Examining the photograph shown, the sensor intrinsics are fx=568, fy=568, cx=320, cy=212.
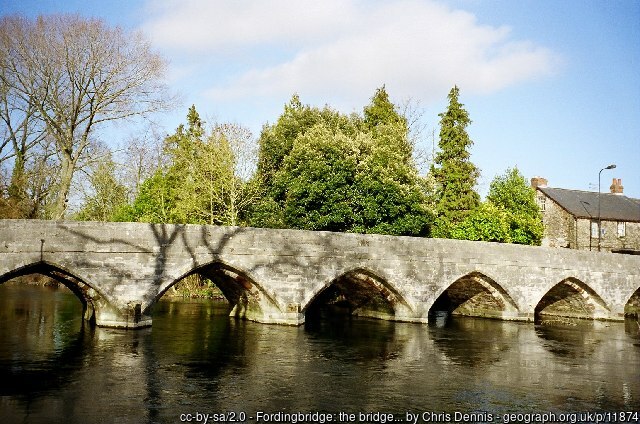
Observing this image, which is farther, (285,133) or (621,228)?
(621,228)

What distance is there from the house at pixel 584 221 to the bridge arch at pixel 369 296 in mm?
29210

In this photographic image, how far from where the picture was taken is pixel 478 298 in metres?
28.5

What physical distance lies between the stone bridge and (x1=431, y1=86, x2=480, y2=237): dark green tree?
39.6 feet

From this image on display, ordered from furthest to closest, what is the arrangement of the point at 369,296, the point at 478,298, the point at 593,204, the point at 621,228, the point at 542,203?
1. the point at 593,204
2. the point at 542,203
3. the point at 621,228
4. the point at 478,298
5. the point at 369,296

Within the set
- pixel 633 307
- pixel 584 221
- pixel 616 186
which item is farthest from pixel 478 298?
pixel 616 186

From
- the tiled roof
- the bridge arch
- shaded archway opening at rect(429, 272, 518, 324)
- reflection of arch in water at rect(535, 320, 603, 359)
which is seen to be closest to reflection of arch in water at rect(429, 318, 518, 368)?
shaded archway opening at rect(429, 272, 518, 324)

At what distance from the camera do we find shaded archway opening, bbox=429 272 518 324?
87.1ft

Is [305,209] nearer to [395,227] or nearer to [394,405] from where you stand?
[395,227]

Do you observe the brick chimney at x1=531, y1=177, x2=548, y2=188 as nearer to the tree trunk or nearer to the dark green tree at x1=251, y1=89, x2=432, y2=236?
the dark green tree at x1=251, y1=89, x2=432, y2=236

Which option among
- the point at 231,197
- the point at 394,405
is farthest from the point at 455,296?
the point at 394,405

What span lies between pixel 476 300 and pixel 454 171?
1580 centimetres

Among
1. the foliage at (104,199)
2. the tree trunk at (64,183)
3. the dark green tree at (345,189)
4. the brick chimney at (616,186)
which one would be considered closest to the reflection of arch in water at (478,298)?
the dark green tree at (345,189)

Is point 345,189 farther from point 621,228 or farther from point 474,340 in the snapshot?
A: point 621,228

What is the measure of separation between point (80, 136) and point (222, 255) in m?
13.8
